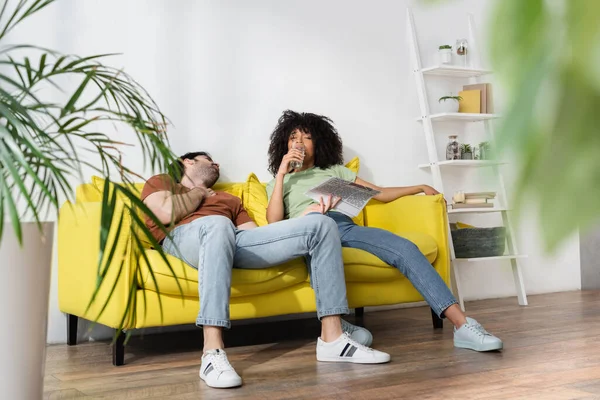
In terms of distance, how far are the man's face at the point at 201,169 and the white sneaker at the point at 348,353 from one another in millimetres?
983

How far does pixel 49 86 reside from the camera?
10.3 ft

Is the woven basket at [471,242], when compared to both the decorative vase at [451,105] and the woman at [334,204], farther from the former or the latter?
the decorative vase at [451,105]

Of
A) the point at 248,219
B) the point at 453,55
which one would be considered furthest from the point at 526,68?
the point at 453,55

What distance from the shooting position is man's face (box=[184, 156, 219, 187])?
3.14 meters

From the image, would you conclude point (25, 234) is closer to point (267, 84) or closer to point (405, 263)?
point (405, 263)

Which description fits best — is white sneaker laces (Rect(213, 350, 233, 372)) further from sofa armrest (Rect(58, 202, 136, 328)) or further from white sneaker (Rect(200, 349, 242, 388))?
sofa armrest (Rect(58, 202, 136, 328))

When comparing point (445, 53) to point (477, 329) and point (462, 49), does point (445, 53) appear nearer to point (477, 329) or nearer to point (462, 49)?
point (462, 49)

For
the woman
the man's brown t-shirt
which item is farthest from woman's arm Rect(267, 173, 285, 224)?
the man's brown t-shirt

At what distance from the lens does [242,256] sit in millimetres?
2674

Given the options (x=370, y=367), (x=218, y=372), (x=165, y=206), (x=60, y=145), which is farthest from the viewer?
(x=165, y=206)

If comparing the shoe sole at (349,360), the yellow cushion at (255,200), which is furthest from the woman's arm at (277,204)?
the shoe sole at (349,360)

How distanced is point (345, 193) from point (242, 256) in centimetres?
65

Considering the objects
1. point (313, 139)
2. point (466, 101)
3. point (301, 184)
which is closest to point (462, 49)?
point (466, 101)

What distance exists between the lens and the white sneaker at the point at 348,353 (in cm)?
251
